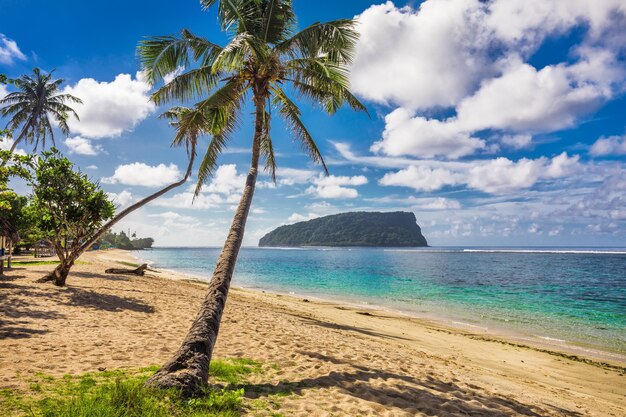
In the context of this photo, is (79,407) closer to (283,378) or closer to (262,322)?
(283,378)

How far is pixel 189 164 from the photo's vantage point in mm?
19984

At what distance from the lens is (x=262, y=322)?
36.1 ft

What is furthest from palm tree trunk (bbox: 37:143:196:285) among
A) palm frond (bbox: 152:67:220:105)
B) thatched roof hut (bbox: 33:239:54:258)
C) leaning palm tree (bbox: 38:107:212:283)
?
thatched roof hut (bbox: 33:239:54:258)

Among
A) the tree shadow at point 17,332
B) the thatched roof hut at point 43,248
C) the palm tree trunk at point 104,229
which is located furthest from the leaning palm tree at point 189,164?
the thatched roof hut at point 43,248

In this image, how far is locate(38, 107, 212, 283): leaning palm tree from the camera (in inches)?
367

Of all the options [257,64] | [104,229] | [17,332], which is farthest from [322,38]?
[104,229]

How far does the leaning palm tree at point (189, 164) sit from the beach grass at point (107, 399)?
21.3ft

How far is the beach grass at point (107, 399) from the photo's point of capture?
3705mm

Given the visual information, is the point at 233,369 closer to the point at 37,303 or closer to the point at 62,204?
the point at 37,303

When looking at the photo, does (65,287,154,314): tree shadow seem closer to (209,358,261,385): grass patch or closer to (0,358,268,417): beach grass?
(209,358,261,385): grass patch

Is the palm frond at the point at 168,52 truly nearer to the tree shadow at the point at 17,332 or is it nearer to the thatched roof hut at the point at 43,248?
the tree shadow at the point at 17,332

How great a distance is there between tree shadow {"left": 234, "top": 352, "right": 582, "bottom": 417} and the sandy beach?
0.02 metres

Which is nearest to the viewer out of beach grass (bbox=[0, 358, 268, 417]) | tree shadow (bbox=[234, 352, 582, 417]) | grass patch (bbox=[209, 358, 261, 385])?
beach grass (bbox=[0, 358, 268, 417])

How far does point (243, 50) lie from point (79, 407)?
694cm
